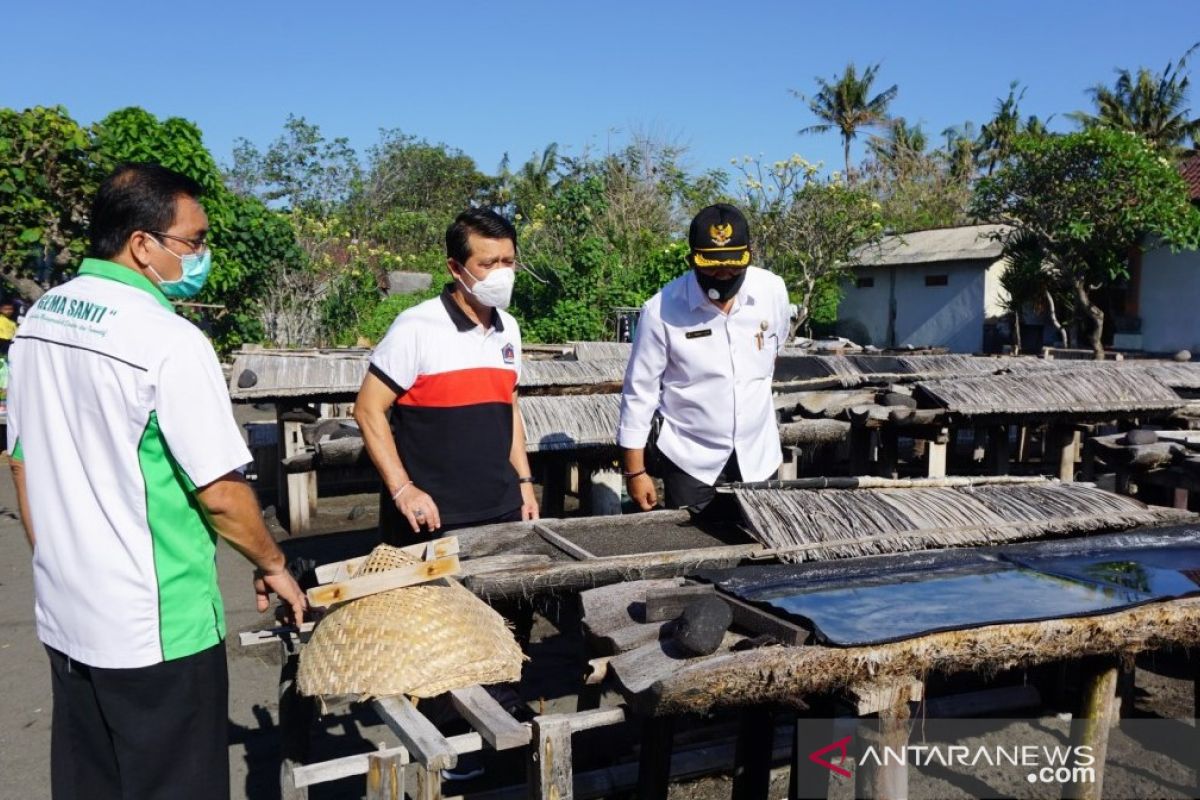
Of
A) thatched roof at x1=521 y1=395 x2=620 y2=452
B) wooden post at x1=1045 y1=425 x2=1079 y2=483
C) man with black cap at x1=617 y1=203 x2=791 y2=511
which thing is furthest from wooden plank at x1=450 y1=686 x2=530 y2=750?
wooden post at x1=1045 y1=425 x2=1079 y2=483

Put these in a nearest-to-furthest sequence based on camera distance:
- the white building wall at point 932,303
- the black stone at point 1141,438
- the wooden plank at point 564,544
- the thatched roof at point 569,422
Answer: the wooden plank at point 564,544 → the black stone at point 1141,438 → the thatched roof at point 569,422 → the white building wall at point 932,303

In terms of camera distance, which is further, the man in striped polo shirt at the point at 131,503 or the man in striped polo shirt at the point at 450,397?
the man in striped polo shirt at the point at 450,397

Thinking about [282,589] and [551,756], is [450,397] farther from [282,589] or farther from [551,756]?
[551,756]

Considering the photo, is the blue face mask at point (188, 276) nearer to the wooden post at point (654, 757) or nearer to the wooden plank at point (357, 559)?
the wooden plank at point (357, 559)

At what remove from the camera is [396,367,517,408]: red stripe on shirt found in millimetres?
3572

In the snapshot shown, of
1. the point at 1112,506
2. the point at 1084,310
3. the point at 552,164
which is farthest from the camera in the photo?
the point at 552,164

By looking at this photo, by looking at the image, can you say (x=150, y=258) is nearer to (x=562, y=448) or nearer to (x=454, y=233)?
(x=454, y=233)

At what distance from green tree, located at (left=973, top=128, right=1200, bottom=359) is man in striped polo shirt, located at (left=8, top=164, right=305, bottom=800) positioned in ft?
53.7

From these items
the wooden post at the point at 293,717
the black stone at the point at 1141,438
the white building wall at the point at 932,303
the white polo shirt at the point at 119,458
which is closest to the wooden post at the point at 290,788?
the wooden post at the point at 293,717

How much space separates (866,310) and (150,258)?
84.0 feet

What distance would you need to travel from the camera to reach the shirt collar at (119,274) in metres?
2.32

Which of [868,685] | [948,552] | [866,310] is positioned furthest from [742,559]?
[866,310]

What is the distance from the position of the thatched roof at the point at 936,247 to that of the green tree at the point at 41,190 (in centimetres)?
1714

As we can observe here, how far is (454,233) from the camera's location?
143 inches
